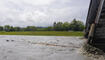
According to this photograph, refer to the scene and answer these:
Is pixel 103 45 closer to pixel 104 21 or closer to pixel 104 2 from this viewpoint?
pixel 104 21

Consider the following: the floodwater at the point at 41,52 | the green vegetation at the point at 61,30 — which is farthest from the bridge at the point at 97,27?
the green vegetation at the point at 61,30

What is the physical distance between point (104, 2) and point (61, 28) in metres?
58.3

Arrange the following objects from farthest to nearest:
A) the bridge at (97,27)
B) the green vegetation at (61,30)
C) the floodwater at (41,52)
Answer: the green vegetation at (61,30) < the floodwater at (41,52) < the bridge at (97,27)

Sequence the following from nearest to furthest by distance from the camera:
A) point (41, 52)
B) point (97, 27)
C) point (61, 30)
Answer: point (97, 27), point (41, 52), point (61, 30)

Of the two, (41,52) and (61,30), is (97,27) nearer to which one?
(41,52)

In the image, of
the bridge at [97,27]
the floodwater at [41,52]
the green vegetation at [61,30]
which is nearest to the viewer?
the bridge at [97,27]

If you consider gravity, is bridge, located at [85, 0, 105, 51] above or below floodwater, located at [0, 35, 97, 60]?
above

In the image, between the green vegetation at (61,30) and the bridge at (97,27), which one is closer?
the bridge at (97,27)

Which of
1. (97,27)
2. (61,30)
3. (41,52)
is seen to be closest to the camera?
(97,27)

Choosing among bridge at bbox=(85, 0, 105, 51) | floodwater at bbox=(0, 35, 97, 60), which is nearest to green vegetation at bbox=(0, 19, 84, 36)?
floodwater at bbox=(0, 35, 97, 60)

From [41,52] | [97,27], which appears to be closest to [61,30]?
[41,52]

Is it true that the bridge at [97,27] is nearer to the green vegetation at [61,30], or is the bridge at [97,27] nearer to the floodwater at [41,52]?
the floodwater at [41,52]

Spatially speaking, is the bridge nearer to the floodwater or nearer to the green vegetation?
the floodwater

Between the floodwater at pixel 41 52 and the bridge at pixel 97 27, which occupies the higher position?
the bridge at pixel 97 27
